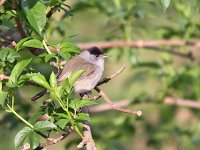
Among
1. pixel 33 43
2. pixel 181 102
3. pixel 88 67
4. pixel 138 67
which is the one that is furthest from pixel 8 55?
pixel 138 67

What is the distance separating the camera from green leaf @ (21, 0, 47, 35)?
3014mm

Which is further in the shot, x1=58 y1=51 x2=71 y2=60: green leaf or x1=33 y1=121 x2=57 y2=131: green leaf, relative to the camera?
x1=58 y1=51 x2=71 y2=60: green leaf

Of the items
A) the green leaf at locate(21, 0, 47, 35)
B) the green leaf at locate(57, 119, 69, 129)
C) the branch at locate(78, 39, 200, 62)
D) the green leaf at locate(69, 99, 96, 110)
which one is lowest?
the branch at locate(78, 39, 200, 62)

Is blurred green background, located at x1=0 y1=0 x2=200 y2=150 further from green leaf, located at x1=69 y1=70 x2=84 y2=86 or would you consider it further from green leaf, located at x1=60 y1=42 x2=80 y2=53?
green leaf, located at x1=69 y1=70 x2=84 y2=86

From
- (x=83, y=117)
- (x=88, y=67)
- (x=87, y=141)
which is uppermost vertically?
(x=83, y=117)

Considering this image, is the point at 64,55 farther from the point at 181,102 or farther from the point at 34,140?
the point at 181,102

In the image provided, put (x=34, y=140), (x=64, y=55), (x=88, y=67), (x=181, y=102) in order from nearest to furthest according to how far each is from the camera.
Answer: (x=34, y=140) → (x=64, y=55) → (x=88, y=67) → (x=181, y=102)

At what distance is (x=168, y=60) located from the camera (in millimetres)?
6285

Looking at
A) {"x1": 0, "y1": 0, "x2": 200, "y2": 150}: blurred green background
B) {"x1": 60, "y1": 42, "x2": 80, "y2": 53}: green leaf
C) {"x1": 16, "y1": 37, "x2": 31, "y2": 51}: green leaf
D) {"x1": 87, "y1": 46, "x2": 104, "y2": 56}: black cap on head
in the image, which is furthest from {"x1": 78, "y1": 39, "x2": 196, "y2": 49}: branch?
{"x1": 16, "y1": 37, "x2": 31, "y2": 51}: green leaf

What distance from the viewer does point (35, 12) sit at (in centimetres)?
304

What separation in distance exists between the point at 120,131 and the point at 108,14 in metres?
1.24

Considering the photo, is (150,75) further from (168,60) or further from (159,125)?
(159,125)

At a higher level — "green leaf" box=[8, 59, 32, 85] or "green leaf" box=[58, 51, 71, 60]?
"green leaf" box=[8, 59, 32, 85]

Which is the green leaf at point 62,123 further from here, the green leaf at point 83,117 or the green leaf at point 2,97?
the green leaf at point 2,97
